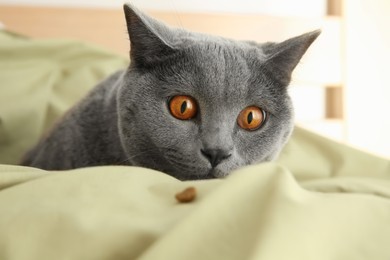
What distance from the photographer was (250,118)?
0.95 metres

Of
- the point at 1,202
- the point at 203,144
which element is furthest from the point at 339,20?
the point at 1,202

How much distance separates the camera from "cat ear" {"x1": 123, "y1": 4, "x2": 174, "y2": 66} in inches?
35.5

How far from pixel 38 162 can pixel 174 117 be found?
0.42 metres

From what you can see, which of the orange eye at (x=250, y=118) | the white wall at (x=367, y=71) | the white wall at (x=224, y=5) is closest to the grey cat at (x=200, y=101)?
the orange eye at (x=250, y=118)

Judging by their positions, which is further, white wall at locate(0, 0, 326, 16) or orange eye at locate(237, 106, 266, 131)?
white wall at locate(0, 0, 326, 16)

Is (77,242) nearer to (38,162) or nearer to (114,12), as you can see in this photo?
(38,162)

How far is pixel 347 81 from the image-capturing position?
2.56 m

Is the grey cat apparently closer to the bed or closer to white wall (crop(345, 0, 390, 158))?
the bed

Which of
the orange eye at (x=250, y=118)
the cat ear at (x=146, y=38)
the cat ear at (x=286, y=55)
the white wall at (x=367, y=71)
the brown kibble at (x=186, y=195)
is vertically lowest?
the white wall at (x=367, y=71)

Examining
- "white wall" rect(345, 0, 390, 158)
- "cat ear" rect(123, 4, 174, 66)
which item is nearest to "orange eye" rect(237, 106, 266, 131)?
"cat ear" rect(123, 4, 174, 66)

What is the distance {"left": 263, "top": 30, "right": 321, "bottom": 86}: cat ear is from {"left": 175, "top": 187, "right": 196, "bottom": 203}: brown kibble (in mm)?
456

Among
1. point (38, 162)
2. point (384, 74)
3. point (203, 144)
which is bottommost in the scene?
point (384, 74)

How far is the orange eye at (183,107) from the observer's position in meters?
0.91

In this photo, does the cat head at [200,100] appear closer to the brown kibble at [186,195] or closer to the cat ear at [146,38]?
the cat ear at [146,38]
